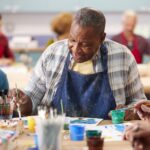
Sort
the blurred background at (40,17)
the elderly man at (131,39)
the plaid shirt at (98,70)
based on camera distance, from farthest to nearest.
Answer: the blurred background at (40,17)
the elderly man at (131,39)
the plaid shirt at (98,70)

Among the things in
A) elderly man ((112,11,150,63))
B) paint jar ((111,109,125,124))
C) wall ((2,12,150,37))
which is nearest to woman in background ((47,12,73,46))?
elderly man ((112,11,150,63))

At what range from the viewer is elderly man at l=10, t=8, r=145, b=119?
2979 mm

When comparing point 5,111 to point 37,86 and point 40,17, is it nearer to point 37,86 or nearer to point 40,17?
point 37,86

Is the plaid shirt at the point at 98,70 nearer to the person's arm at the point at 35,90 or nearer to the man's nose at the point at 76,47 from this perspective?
the person's arm at the point at 35,90

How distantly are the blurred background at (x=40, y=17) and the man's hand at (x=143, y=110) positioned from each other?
5910mm

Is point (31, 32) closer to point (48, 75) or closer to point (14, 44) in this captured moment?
point (14, 44)

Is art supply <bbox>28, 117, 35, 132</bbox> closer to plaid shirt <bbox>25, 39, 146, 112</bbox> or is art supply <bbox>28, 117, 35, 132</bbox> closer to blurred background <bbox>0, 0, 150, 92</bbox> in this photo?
plaid shirt <bbox>25, 39, 146, 112</bbox>

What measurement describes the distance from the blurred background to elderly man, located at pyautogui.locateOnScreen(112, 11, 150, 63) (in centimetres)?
160

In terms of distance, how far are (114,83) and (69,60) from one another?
0.36 meters

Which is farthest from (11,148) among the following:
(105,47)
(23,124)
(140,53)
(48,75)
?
(140,53)

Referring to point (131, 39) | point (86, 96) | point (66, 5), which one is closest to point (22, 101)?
point (86, 96)

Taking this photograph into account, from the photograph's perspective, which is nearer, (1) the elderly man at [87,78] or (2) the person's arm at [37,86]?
(1) the elderly man at [87,78]

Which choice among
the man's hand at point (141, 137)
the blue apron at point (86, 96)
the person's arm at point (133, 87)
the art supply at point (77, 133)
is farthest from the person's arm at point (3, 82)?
the man's hand at point (141, 137)

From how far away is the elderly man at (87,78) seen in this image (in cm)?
298
